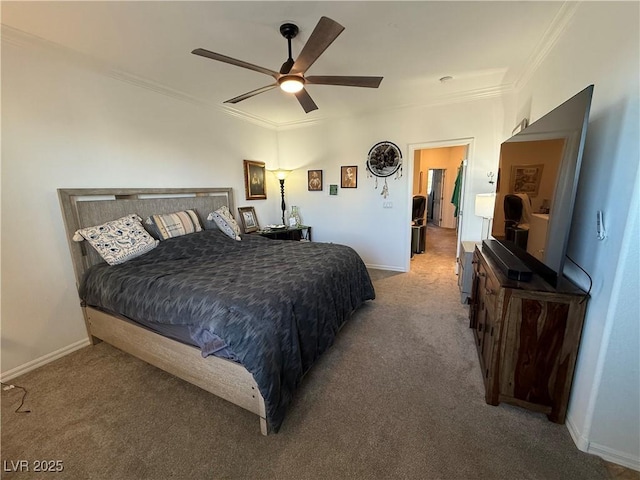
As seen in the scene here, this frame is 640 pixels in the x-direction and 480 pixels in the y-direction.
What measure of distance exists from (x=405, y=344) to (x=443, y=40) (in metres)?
2.65

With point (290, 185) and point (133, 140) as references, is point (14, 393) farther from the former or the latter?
point (290, 185)

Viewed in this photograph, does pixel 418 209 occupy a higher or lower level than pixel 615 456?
higher

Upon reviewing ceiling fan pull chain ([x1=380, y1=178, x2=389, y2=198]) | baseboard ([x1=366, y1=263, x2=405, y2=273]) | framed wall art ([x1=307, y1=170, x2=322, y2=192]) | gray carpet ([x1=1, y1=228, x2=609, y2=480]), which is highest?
framed wall art ([x1=307, y1=170, x2=322, y2=192])

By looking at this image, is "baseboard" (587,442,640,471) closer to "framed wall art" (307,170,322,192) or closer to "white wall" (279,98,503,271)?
"white wall" (279,98,503,271)

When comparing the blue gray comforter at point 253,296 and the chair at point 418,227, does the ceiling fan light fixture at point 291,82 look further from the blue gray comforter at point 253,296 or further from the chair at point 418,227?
the chair at point 418,227

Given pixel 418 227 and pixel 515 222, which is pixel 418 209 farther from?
pixel 515 222

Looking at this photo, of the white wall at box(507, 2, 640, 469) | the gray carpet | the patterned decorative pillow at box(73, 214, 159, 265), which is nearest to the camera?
the white wall at box(507, 2, 640, 469)

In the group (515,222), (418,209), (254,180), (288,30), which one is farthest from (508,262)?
(418,209)

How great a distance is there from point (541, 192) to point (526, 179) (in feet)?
0.83

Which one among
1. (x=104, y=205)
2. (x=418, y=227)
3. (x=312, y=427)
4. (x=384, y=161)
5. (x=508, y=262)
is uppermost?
(x=384, y=161)

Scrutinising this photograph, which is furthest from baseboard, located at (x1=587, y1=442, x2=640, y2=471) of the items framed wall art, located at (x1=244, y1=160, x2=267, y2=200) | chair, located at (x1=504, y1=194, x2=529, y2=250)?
framed wall art, located at (x1=244, y1=160, x2=267, y2=200)

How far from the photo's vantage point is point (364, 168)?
4254mm

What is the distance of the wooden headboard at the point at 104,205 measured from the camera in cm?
224

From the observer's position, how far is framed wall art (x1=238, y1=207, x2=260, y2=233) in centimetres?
412
